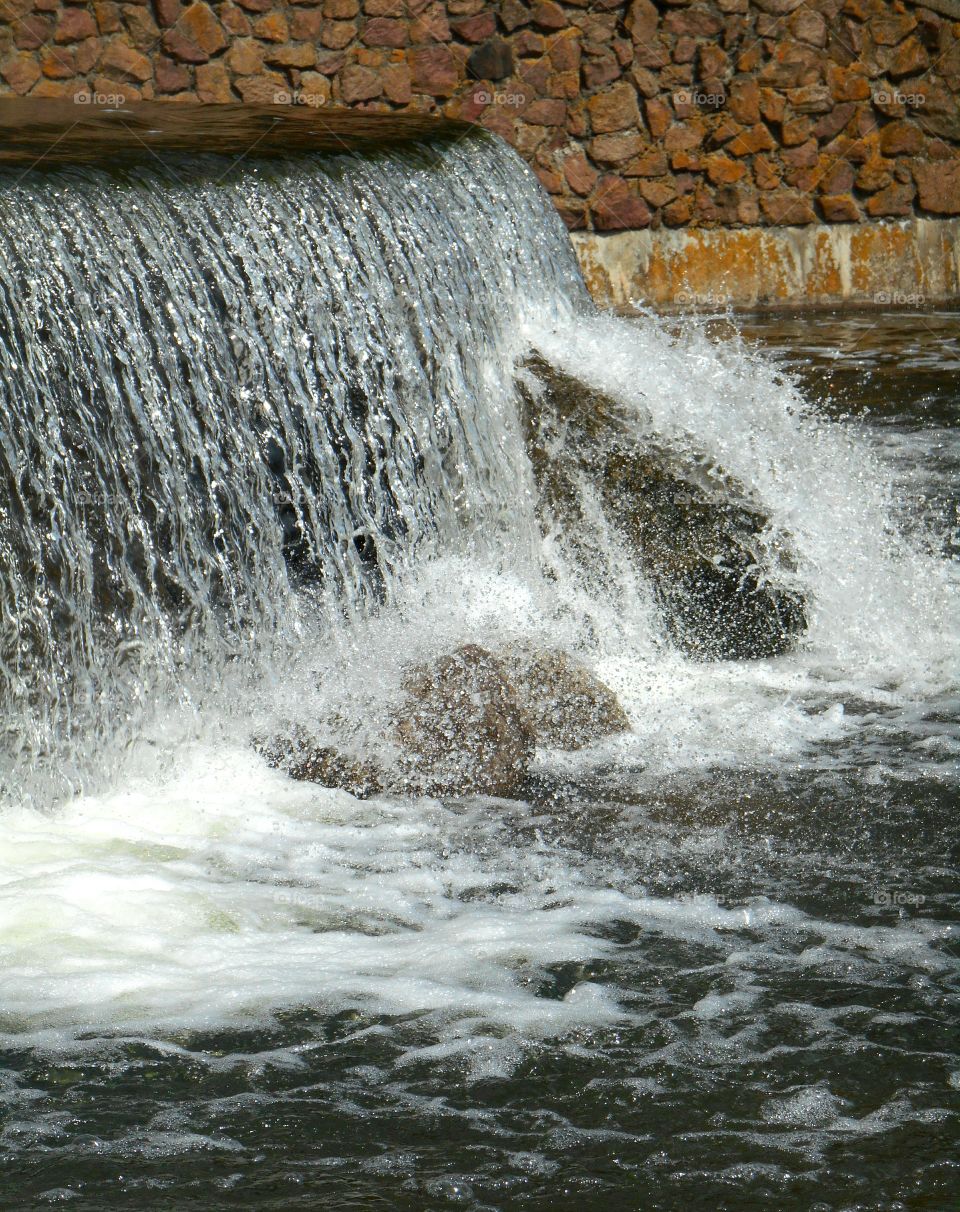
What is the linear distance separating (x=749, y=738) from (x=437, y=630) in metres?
1.04

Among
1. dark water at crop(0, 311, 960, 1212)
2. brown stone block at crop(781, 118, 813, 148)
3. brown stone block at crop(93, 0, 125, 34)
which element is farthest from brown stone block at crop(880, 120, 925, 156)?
dark water at crop(0, 311, 960, 1212)

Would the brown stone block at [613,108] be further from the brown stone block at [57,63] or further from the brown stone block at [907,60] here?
the brown stone block at [57,63]

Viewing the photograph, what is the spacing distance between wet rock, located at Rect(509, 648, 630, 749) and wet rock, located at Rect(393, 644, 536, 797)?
0.07 meters

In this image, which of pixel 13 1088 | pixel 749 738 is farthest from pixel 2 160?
pixel 13 1088

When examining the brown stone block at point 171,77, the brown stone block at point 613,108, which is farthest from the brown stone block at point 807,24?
the brown stone block at point 171,77

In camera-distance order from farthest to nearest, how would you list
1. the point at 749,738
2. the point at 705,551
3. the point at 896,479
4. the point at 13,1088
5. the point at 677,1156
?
the point at 896,479
the point at 705,551
the point at 749,738
the point at 13,1088
the point at 677,1156

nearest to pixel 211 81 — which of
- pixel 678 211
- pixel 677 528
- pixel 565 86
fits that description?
pixel 565 86

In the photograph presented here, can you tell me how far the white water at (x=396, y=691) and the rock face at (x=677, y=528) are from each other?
0.27 ft

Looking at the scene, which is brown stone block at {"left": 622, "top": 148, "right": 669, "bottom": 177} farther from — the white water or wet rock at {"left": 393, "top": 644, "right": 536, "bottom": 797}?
wet rock at {"left": 393, "top": 644, "right": 536, "bottom": 797}

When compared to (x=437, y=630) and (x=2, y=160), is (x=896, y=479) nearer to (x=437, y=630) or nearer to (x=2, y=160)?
(x=437, y=630)

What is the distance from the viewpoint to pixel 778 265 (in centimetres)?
973

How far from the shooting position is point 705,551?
501cm

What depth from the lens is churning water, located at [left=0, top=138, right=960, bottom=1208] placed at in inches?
97.7

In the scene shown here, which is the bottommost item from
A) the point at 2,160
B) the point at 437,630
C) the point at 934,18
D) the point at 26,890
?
the point at 26,890
